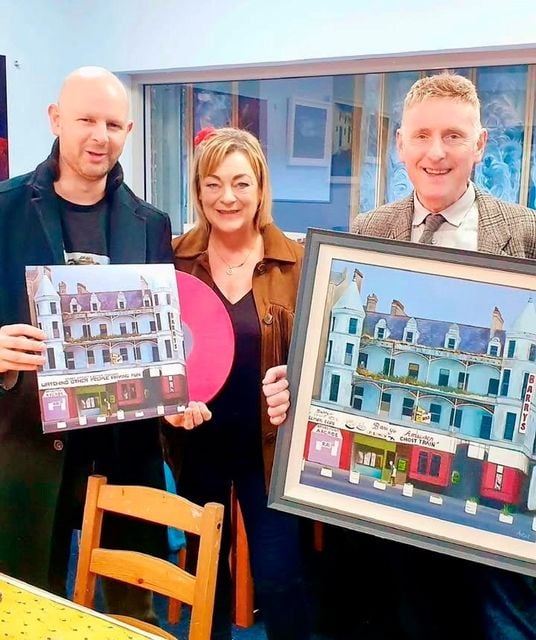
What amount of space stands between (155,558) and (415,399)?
2.02ft

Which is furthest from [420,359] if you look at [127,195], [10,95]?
[10,95]

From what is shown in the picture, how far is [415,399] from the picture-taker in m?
1.47

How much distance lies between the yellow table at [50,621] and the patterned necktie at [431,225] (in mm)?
988

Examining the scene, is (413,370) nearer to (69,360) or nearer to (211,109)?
(69,360)

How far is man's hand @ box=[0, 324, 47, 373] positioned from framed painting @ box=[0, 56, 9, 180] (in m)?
1.76

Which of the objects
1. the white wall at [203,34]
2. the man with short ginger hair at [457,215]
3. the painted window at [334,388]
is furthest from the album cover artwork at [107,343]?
the white wall at [203,34]

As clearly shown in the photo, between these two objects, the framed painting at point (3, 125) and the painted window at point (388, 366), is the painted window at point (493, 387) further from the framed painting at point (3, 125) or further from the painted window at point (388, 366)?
the framed painting at point (3, 125)

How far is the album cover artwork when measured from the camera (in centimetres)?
163

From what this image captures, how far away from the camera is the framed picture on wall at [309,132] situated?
307 centimetres

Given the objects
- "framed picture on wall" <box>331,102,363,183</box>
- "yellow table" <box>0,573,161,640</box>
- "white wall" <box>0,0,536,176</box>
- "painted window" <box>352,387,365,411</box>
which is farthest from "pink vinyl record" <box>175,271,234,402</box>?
"framed picture on wall" <box>331,102,363,183</box>

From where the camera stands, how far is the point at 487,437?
1411 millimetres

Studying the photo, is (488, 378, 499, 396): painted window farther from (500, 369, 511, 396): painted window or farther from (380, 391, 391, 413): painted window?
(380, 391, 391, 413): painted window

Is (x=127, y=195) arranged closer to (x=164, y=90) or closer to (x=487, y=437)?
(x=487, y=437)

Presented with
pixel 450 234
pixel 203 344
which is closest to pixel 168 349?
pixel 203 344
